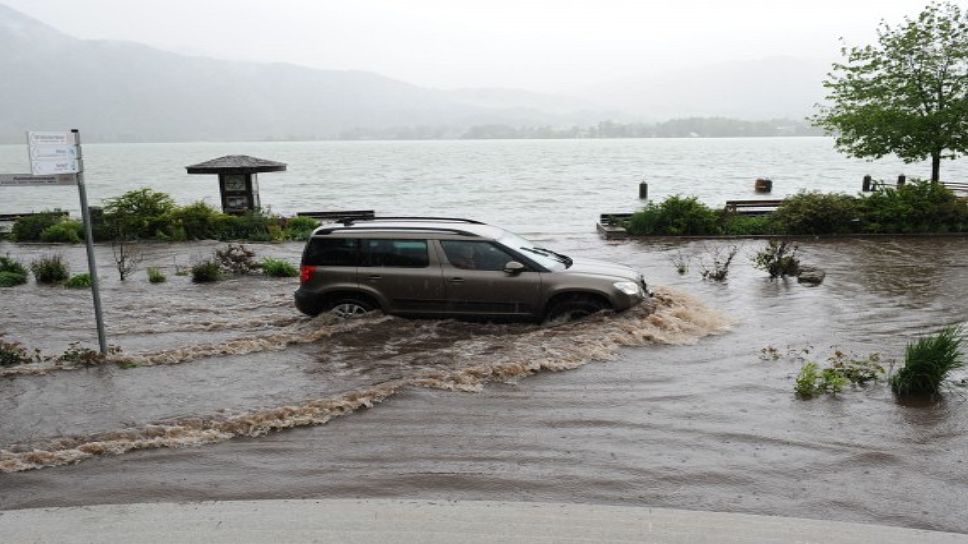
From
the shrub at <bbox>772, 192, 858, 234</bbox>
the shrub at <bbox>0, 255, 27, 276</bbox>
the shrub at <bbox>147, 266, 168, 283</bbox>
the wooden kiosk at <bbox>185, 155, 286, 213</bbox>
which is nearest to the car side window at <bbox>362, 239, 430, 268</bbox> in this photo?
the shrub at <bbox>147, 266, 168, 283</bbox>

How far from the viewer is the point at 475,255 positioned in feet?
33.7

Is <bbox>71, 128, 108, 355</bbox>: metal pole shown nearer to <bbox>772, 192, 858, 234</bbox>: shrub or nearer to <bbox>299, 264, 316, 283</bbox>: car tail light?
<bbox>299, 264, 316, 283</bbox>: car tail light

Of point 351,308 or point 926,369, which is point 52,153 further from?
point 926,369

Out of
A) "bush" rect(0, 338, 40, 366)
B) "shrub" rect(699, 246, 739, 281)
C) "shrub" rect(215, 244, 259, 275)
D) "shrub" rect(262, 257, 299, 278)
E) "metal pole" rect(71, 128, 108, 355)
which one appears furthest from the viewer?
"shrub" rect(215, 244, 259, 275)

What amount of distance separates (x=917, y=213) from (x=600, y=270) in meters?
14.5

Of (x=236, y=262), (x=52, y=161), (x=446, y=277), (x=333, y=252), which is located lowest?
(x=236, y=262)

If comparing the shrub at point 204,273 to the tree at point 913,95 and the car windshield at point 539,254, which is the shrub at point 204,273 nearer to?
the car windshield at point 539,254

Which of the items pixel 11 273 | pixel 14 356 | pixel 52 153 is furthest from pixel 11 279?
pixel 52 153

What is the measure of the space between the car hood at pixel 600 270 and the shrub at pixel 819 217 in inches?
469

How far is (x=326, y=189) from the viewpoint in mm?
67875

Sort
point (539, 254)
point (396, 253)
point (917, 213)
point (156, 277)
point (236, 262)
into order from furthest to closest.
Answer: point (917, 213)
point (236, 262)
point (156, 277)
point (539, 254)
point (396, 253)

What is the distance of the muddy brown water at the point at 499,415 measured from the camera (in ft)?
18.3

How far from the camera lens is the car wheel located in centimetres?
1045

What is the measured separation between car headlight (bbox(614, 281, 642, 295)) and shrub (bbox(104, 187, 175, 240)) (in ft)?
57.4
